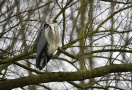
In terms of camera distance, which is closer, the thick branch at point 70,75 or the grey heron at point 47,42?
the thick branch at point 70,75

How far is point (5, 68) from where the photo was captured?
359 centimetres

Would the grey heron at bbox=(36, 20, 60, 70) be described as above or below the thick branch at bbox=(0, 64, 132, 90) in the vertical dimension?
above

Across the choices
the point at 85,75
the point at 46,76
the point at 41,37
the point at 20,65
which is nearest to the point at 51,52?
the point at 41,37

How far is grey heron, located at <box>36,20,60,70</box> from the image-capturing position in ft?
12.2

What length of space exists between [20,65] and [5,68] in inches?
13.8

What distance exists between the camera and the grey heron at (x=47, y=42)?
3727 millimetres

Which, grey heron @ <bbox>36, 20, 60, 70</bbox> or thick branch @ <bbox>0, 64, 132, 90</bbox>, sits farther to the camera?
grey heron @ <bbox>36, 20, 60, 70</bbox>

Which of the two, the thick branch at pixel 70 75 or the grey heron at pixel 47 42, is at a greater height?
the grey heron at pixel 47 42

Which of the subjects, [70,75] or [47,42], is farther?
[47,42]

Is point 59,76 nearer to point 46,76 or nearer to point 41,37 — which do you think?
point 46,76

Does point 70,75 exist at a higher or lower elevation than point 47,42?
lower

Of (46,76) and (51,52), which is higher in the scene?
(51,52)

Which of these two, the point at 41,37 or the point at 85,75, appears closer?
the point at 85,75

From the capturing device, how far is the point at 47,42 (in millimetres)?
3852
